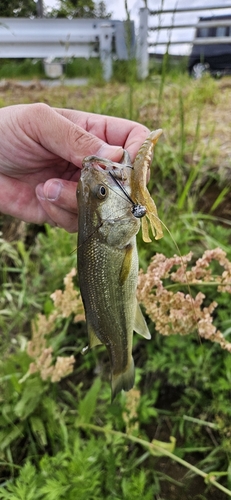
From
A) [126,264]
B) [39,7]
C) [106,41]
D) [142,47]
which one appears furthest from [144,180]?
[106,41]

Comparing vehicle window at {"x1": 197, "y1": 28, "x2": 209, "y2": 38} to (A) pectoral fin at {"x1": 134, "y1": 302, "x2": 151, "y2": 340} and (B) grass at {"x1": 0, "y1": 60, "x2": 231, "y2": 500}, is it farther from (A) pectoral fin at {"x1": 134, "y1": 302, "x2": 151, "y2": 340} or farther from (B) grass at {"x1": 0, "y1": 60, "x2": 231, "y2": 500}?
(A) pectoral fin at {"x1": 134, "y1": 302, "x2": 151, "y2": 340}

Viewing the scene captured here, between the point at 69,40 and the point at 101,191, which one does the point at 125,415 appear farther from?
the point at 69,40

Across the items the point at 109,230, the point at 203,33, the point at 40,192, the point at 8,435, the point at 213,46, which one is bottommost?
the point at 8,435

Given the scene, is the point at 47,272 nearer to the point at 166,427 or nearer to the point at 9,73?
the point at 166,427

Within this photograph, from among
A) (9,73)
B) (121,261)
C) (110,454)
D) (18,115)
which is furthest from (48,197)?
(9,73)

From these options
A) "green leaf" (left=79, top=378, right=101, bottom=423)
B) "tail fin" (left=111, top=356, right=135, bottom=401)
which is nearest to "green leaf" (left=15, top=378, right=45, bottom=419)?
"green leaf" (left=79, top=378, right=101, bottom=423)

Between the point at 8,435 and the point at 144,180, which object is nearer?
the point at 144,180
